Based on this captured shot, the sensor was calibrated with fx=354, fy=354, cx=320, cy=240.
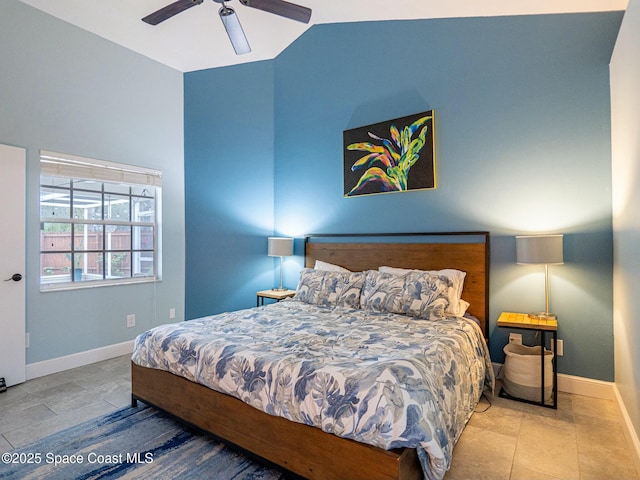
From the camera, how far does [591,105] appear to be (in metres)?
2.72

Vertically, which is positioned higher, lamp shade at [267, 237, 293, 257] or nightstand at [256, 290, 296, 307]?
lamp shade at [267, 237, 293, 257]

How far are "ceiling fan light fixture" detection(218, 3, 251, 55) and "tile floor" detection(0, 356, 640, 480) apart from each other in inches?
113

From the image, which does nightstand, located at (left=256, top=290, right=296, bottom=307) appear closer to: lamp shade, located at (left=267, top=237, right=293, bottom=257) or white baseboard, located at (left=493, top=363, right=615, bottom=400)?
lamp shade, located at (left=267, top=237, right=293, bottom=257)

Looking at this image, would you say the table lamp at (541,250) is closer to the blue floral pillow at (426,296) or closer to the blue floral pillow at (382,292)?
the blue floral pillow at (426,296)

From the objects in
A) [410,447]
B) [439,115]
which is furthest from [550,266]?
[410,447]

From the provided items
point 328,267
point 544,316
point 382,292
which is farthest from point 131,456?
point 544,316

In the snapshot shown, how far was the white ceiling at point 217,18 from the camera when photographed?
2.96 meters

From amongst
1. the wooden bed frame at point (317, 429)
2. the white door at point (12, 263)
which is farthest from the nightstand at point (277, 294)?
the white door at point (12, 263)

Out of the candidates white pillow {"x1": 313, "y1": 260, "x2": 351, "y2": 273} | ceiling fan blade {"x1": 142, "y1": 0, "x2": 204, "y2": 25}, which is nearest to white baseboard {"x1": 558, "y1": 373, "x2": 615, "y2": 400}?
white pillow {"x1": 313, "y1": 260, "x2": 351, "y2": 273}

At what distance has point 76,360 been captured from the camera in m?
3.46

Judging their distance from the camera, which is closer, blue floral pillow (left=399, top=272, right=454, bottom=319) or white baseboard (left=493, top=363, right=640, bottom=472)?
white baseboard (left=493, top=363, right=640, bottom=472)

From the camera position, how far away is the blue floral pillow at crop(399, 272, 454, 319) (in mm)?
2795

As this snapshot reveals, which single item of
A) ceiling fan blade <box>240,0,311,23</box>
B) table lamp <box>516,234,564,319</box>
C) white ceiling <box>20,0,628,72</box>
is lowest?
table lamp <box>516,234,564,319</box>

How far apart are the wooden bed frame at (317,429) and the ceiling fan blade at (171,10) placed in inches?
95.5
